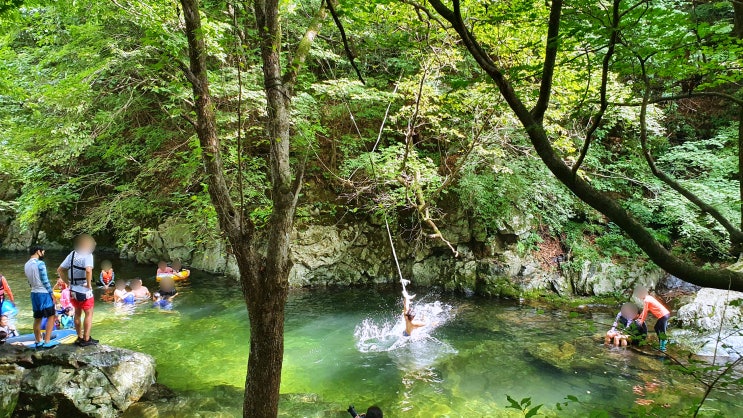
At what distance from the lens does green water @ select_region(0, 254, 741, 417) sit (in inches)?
245

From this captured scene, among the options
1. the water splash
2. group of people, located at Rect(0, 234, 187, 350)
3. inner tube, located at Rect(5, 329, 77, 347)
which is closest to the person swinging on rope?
the water splash

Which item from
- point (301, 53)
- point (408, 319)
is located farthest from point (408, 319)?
point (301, 53)

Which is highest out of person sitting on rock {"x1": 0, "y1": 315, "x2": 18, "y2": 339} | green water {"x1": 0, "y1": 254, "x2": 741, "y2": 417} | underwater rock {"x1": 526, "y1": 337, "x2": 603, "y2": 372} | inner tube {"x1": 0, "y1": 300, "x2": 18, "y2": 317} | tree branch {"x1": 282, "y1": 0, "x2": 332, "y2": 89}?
tree branch {"x1": 282, "y1": 0, "x2": 332, "y2": 89}

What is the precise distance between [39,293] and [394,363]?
626 cm

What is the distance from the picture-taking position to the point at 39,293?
614 cm

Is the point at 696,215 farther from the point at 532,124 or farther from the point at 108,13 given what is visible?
the point at 108,13

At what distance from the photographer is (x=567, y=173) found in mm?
2301

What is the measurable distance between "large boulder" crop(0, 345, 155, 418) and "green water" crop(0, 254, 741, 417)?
0.53 meters

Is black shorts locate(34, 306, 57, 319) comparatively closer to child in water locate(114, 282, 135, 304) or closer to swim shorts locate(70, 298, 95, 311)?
swim shorts locate(70, 298, 95, 311)

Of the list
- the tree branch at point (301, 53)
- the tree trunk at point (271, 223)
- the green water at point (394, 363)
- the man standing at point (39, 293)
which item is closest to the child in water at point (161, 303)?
the green water at point (394, 363)

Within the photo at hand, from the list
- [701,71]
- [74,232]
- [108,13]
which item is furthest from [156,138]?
[701,71]

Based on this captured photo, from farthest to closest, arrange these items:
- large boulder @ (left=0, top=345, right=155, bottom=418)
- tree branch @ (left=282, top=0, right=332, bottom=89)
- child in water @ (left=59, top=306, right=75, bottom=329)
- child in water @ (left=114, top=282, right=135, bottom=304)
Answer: child in water @ (left=114, top=282, right=135, bottom=304) → child in water @ (left=59, top=306, right=75, bottom=329) → large boulder @ (left=0, top=345, right=155, bottom=418) → tree branch @ (left=282, top=0, right=332, bottom=89)

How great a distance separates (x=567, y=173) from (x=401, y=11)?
5.14m

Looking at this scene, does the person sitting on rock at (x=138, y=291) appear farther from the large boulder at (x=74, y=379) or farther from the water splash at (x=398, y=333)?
the water splash at (x=398, y=333)
